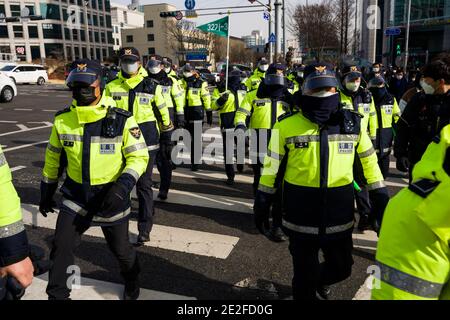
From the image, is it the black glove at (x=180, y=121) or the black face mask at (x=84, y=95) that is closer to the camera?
the black face mask at (x=84, y=95)

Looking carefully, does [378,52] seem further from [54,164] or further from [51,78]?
[54,164]

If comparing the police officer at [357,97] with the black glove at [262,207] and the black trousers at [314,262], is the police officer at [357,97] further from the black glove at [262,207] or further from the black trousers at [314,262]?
the black glove at [262,207]

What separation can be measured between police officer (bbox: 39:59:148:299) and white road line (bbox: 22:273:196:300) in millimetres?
482

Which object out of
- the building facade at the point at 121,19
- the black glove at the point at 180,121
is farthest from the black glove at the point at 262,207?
the building facade at the point at 121,19

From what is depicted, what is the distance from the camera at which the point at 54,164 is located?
3445 millimetres

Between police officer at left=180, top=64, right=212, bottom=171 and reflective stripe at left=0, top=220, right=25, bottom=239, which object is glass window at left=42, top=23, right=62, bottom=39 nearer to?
police officer at left=180, top=64, right=212, bottom=171

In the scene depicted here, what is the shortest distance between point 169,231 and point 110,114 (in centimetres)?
237

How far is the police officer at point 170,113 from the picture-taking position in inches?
242

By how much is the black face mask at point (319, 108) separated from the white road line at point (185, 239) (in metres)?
2.18

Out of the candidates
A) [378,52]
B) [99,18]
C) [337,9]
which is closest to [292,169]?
[337,9]

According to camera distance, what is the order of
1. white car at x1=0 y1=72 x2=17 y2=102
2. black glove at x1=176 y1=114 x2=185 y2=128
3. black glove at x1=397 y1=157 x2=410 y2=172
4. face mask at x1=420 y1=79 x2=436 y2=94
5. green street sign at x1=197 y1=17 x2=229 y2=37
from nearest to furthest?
1. face mask at x1=420 y1=79 x2=436 y2=94
2. black glove at x1=397 y1=157 x2=410 y2=172
3. black glove at x1=176 y1=114 x2=185 y2=128
4. green street sign at x1=197 y1=17 x2=229 y2=37
5. white car at x1=0 y1=72 x2=17 y2=102

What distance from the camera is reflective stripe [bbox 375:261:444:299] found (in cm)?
161

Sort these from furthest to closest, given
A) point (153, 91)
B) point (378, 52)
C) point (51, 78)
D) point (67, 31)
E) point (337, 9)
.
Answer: point (67, 31)
point (378, 52)
point (51, 78)
point (337, 9)
point (153, 91)

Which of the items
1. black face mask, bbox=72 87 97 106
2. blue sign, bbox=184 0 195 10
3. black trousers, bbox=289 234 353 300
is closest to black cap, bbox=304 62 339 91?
black trousers, bbox=289 234 353 300
